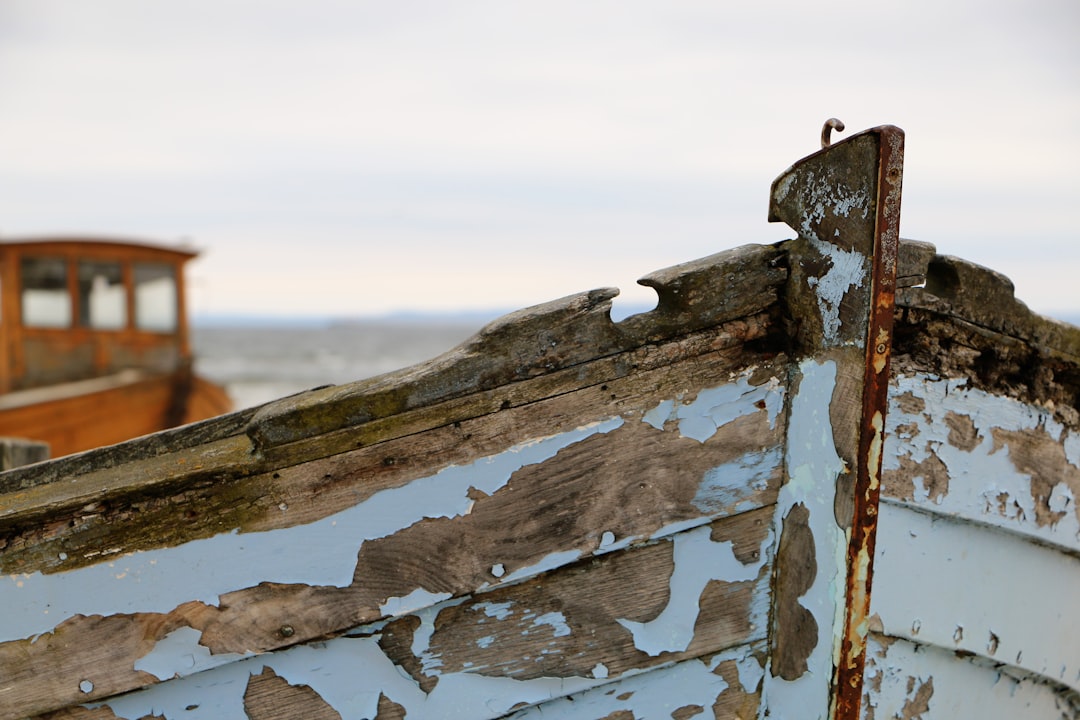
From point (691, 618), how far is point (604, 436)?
390 millimetres

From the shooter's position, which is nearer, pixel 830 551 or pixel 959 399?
pixel 830 551

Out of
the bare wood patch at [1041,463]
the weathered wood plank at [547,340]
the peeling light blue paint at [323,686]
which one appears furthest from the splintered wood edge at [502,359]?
the bare wood patch at [1041,463]

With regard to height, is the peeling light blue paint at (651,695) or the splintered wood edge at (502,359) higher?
the splintered wood edge at (502,359)

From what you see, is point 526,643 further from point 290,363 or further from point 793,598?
point 290,363

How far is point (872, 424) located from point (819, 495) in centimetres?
16

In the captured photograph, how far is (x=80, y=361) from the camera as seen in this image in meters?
9.45

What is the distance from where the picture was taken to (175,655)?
5.27 feet

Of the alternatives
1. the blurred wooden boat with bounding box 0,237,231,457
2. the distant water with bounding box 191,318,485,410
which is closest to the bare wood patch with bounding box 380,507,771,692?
the blurred wooden boat with bounding box 0,237,231,457

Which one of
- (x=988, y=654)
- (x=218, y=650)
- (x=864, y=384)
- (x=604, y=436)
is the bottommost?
(x=988, y=654)

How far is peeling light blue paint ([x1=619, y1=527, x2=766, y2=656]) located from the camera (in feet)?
5.43

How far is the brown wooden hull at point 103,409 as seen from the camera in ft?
23.8

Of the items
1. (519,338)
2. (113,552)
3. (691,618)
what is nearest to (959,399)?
(691,618)

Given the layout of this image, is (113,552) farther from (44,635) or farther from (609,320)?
(609,320)

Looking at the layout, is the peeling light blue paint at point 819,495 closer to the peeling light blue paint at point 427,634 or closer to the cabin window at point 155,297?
the peeling light blue paint at point 427,634
